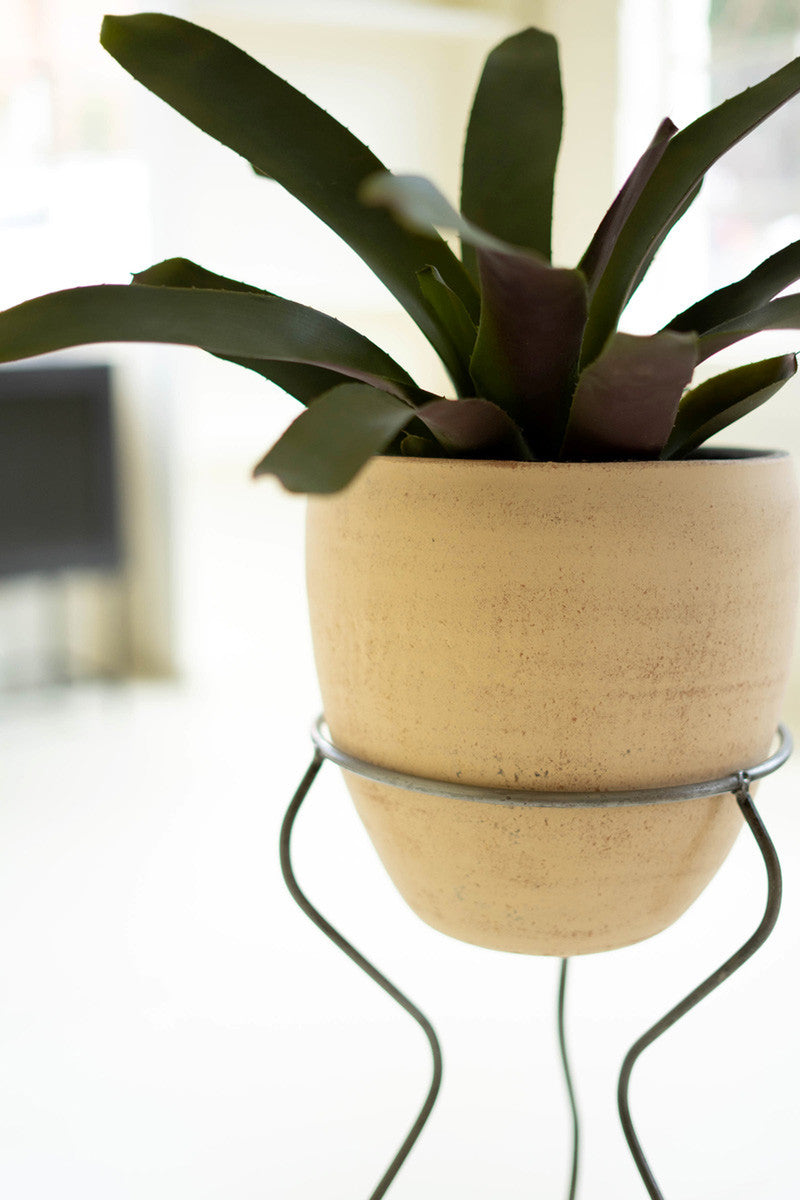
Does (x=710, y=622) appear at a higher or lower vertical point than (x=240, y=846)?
higher

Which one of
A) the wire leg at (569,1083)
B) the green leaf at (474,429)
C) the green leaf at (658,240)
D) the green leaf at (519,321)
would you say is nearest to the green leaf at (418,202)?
the green leaf at (519,321)

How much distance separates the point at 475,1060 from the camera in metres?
1.40

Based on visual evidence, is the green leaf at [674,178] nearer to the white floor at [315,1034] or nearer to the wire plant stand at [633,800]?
the wire plant stand at [633,800]

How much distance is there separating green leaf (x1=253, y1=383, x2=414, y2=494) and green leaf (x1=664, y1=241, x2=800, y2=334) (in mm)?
266

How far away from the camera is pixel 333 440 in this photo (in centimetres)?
52

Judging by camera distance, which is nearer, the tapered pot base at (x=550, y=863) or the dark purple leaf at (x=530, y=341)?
the dark purple leaf at (x=530, y=341)

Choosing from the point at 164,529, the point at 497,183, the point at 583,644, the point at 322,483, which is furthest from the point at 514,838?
the point at 164,529

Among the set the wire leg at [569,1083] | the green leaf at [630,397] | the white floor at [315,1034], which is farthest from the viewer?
the white floor at [315,1034]

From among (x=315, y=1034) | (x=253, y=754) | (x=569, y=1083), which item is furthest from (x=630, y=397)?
(x=253, y=754)

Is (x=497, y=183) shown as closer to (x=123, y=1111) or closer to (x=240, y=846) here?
(x=123, y=1111)

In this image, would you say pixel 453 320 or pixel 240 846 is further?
pixel 240 846

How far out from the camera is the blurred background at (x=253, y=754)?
1271 mm

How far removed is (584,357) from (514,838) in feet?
0.93

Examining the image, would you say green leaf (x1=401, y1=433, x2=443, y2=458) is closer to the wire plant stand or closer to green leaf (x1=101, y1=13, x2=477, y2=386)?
green leaf (x1=101, y1=13, x2=477, y2=386)
